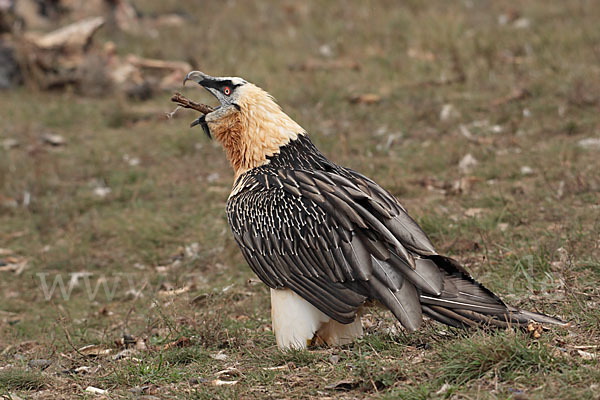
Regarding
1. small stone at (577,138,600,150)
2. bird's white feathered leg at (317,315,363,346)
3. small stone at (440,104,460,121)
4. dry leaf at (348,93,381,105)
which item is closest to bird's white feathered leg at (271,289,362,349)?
bird's white feathered leg at (317,315,363,346)

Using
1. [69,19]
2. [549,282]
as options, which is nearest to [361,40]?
[69,19]

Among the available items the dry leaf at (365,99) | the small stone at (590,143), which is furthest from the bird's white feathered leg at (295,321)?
the dry leaf at (365,99)

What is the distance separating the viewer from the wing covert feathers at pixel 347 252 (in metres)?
4.34

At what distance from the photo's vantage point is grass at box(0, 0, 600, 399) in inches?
167

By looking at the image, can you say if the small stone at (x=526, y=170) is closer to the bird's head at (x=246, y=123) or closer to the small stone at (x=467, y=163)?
the small stone at (x=467, y=163)

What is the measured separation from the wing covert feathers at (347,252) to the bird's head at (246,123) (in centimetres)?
23

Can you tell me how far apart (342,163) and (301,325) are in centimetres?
438

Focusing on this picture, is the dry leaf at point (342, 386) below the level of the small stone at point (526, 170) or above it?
below

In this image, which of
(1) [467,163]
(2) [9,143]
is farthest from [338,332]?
(2) [9,143]

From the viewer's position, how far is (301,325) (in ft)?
15.4

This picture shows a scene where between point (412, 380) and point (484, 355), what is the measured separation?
1.22 ft

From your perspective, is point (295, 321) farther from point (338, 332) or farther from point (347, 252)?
point (347, 252)

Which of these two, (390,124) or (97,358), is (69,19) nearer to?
(390,124)

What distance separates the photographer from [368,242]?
4.56m
